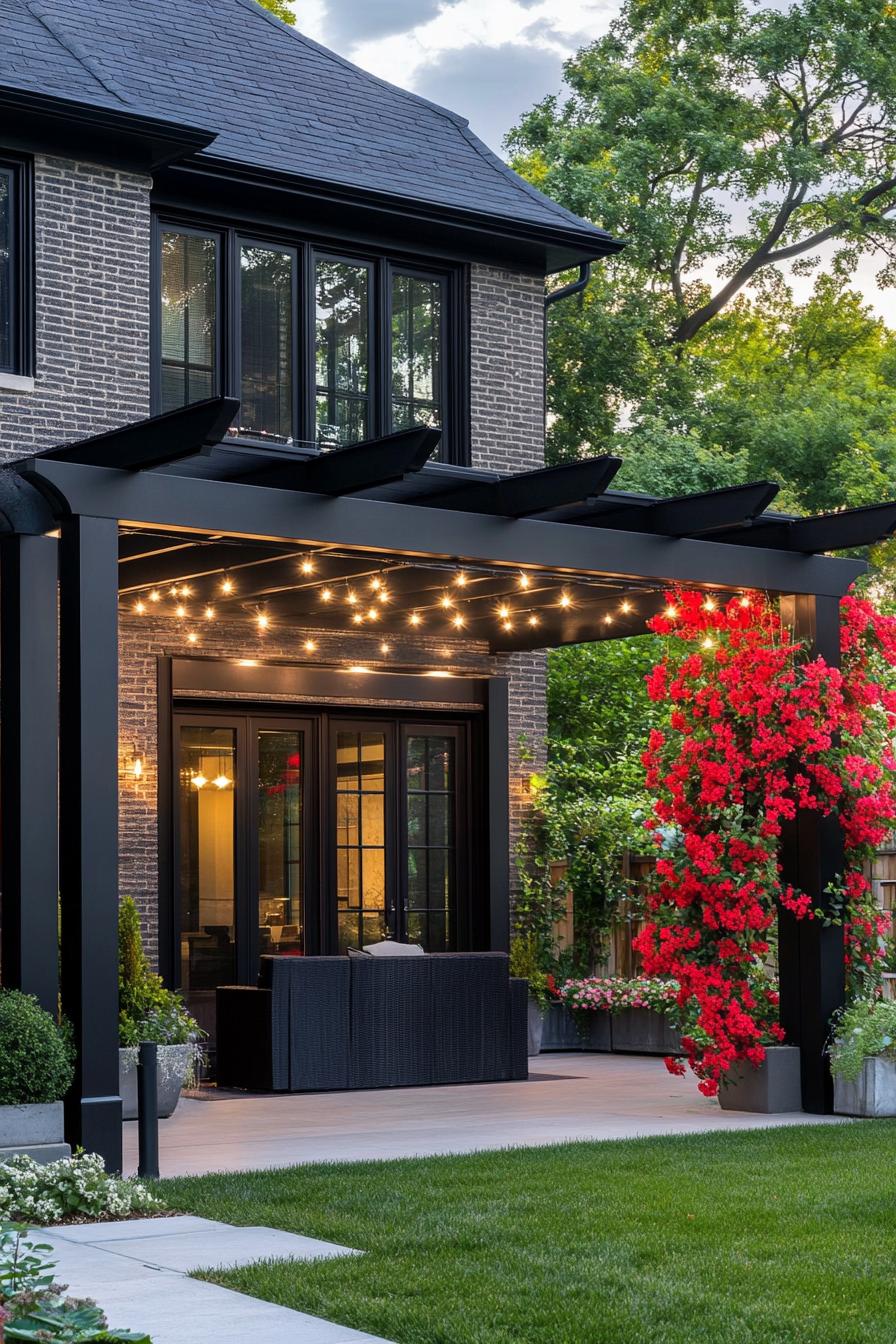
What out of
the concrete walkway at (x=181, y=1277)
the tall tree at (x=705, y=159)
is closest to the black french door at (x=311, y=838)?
the concrete walkway at (x=181, y=1277)

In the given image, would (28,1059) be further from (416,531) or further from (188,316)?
(188,316)

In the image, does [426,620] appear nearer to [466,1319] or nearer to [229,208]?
[229,208]

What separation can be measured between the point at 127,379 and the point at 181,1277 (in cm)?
754

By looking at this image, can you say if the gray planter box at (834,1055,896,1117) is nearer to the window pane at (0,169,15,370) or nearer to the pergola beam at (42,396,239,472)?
the pergola beam at (42,396,239,472)

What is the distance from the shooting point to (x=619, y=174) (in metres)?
25.0

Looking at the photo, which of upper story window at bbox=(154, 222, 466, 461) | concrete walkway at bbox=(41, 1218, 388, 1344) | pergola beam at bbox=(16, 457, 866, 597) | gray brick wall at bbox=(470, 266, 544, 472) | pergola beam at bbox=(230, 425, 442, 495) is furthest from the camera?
gray brick wall at bbox=(470, 266, 544, 472)

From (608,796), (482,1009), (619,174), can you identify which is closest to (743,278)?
(619,174)

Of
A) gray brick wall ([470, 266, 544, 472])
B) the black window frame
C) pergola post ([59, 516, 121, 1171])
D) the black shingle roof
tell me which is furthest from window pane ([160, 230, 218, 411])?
pergola post ([59, 516, 121, 1171])

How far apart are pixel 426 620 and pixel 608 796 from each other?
340cm

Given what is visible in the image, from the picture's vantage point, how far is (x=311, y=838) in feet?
46.4

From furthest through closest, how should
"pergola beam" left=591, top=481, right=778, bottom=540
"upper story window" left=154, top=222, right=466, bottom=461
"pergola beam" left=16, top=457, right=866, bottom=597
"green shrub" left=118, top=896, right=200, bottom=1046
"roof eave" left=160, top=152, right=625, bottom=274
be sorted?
"upper story window" left=154, top=222, right=466, bottom=461 → "roof eave" left=160, top=152, right=625, bottom=274 → "green shrub" left=118, top=896, right=200, bottom=1046 → "pergola beam" left=591, top=481, right=778, bottom=540 → "pergola beam" left=16, top=457, right=866, bottom=597

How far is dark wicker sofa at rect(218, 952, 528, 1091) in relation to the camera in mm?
12172

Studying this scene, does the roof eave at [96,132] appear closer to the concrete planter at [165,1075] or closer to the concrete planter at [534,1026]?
the concrete planter at [165,1075]

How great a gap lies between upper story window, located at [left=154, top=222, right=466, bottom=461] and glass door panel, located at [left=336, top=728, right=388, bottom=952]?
240 cm
